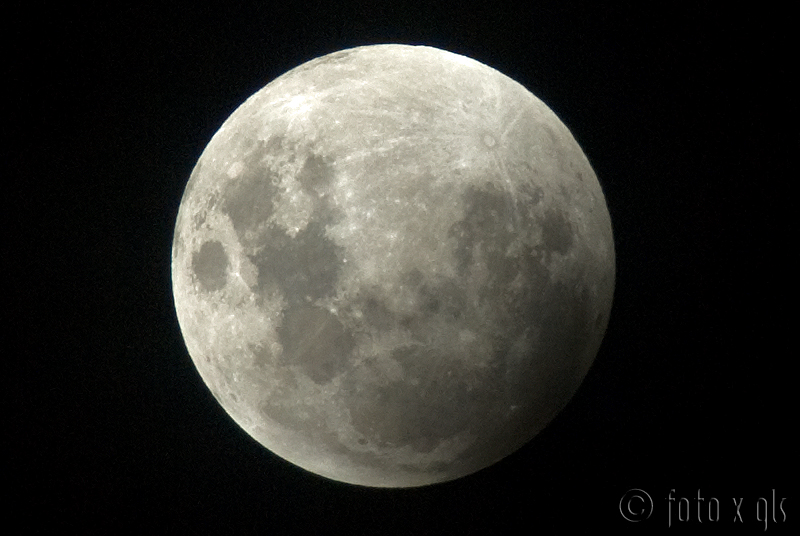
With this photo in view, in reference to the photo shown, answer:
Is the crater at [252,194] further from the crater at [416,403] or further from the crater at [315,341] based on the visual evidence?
the crater at [416,403]

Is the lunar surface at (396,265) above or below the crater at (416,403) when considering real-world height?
above

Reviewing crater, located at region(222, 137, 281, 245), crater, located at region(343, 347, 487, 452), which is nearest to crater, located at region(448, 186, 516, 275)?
crater, located at region(343, 347, 487, 452)

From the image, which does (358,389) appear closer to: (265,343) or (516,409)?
(265,343)

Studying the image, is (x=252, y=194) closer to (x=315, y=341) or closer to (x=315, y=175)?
(x=315, y=175)

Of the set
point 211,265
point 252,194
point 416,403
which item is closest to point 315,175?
point 252,194

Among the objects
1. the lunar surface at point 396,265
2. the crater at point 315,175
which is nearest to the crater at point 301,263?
the lunar surface at point 396,265

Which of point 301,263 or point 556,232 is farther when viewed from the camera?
point 556,232

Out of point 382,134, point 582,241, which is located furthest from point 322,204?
point 582,241
